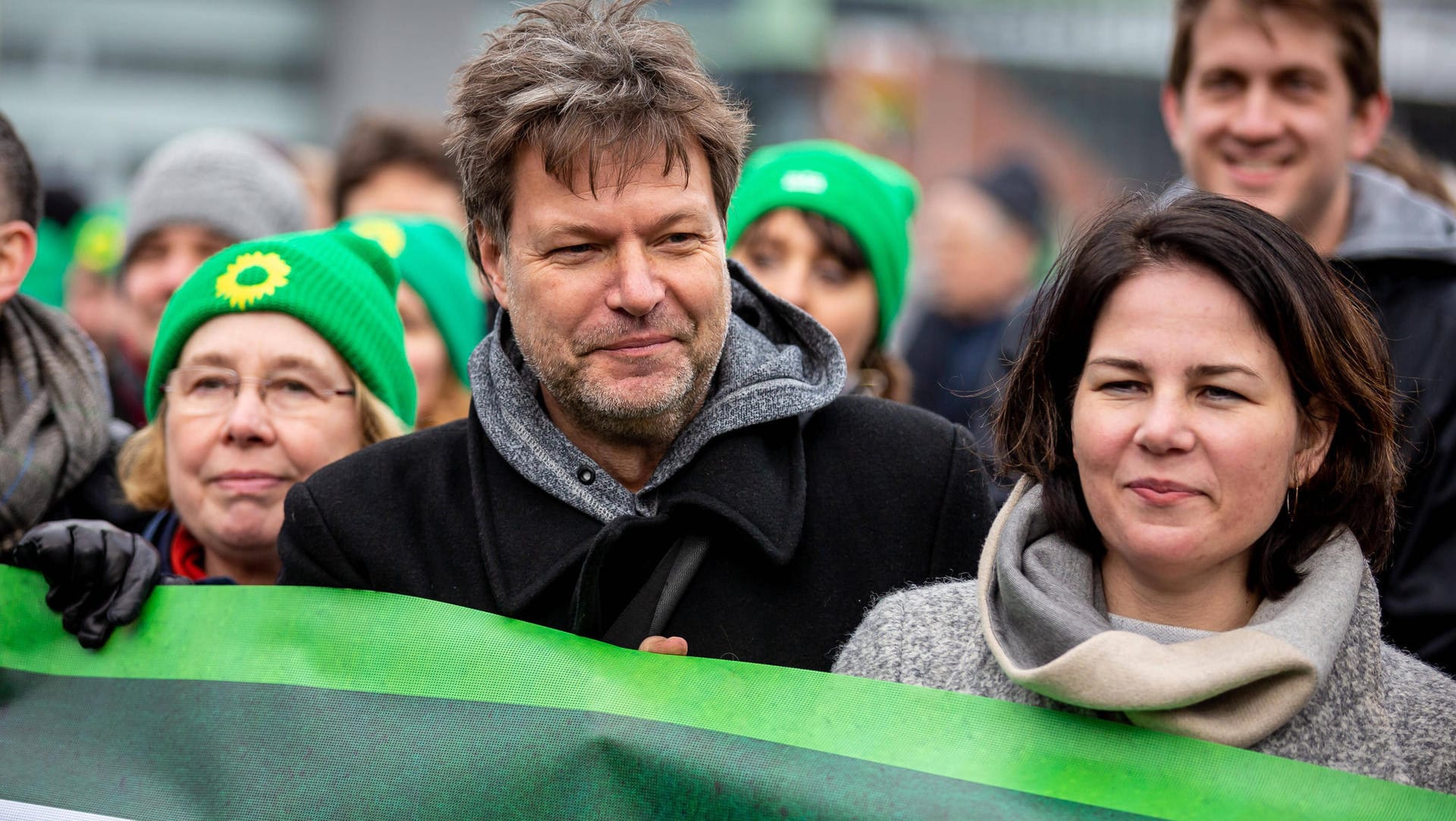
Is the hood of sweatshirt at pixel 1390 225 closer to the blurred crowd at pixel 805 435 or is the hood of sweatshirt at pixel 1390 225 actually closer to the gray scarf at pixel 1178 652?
the blurred crowd at pixel 805 435

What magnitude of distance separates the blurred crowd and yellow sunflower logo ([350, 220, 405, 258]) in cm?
86

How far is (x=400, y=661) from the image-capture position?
2.82 metres

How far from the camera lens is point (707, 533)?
9.75ft

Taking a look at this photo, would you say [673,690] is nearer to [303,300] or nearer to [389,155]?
[303,300]

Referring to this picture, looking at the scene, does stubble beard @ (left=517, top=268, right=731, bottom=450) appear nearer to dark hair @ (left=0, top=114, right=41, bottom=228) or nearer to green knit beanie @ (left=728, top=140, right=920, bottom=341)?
dark hair @ (left=0, top=114, right=41, bottom=228)

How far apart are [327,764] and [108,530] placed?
71 cm

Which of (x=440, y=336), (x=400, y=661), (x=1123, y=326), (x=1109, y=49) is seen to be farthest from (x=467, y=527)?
(x=1109, y=49)

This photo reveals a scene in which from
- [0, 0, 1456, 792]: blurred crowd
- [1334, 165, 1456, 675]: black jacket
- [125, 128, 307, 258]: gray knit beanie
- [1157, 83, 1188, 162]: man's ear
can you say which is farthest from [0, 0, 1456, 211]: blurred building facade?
[0, 0, 1456, 792]: blurred crowd

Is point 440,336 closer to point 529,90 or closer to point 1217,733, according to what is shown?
point 529,90

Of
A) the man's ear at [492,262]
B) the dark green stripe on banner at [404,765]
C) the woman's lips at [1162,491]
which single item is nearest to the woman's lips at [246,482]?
the dark green stripe on banner at [404,765]

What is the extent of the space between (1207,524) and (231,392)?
2.14 metres

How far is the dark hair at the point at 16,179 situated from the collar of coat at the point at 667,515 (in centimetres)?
132

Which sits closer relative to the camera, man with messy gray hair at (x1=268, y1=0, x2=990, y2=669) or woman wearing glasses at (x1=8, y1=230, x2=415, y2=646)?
man with messy gray hair at (x1=268, y1=0, x2=990, y2=669)

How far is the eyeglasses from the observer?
11.6 feet
